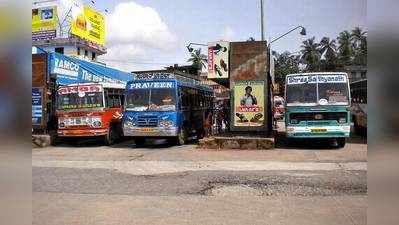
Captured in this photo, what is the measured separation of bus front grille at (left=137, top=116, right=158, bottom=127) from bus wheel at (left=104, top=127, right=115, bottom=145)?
1926 millimetres

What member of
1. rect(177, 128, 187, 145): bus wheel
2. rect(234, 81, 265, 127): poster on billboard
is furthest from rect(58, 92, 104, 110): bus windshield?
rect(234, 81, 265, 127): poster on billboard

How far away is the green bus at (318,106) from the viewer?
45.5 ft

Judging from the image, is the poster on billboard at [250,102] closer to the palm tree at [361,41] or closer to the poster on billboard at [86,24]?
the palm tree at [361,41]

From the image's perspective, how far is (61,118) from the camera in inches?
653

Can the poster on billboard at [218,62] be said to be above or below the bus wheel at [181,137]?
above

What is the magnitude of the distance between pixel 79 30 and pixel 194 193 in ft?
116

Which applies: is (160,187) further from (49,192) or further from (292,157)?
(292,157)

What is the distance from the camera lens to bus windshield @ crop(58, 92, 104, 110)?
1636cm

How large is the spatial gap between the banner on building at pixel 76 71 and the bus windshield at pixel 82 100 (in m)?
1.51

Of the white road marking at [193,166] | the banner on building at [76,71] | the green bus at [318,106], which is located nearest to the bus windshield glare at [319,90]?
the green bus at [318,106]

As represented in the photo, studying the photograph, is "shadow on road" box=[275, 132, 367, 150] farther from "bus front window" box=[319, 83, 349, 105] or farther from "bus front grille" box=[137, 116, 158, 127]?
"bus front grille" box=[137, 116, 158, 127]
